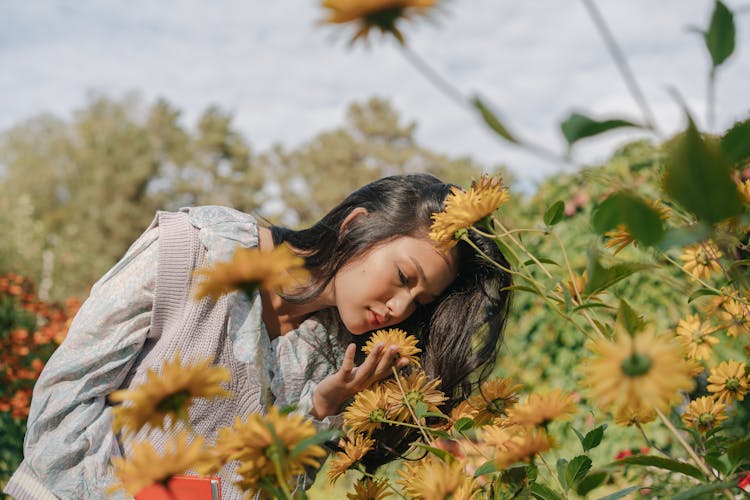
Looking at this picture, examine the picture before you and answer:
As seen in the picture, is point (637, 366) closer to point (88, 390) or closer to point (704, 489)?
point (704, 489)

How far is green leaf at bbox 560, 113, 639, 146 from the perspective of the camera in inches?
20.1

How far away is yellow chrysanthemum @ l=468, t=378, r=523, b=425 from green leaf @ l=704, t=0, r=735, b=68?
1.55 ft

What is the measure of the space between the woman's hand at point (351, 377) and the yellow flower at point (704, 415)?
385 mm

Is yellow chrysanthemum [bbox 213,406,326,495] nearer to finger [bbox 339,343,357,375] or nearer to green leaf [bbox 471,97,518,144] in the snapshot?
green leaf [bbox 471,97,518,144]

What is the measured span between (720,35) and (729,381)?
508 millimetres

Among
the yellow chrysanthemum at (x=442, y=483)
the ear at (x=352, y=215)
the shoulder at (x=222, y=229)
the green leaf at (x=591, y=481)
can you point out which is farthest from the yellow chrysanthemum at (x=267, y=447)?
the ear at (x=352, y=215)

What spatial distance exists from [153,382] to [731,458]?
1.77 ft

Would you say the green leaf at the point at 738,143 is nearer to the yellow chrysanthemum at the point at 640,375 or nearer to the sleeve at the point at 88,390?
the yellow chrysanthemum at the point at 640,375

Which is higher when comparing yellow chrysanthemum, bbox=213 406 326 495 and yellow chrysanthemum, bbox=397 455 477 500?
yellow chrysanthemum, bbox=213 406 326 495

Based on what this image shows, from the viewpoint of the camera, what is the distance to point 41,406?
135 centimetres

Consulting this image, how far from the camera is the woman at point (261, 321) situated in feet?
4.37

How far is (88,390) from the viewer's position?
4.45ft

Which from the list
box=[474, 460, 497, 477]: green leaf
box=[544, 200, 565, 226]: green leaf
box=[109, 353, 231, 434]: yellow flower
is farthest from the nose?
box=[109, 353, 231, 434]: yellow flower

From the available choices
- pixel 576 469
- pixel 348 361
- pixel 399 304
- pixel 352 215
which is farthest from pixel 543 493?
pixel 352 215
